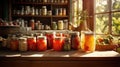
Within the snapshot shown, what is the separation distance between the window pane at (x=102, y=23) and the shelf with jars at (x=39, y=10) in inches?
76.3

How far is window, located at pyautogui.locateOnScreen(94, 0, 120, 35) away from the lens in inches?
116

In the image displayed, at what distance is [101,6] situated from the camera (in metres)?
3.51

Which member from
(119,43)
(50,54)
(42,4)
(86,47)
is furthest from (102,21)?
(42,4)

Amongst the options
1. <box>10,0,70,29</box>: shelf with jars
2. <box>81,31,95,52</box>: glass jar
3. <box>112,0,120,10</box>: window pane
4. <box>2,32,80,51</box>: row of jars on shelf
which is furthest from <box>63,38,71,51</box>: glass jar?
<box>10,0,70,29</box>: shelf with jars

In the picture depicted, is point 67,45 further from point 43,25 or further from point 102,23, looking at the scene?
point 43,25

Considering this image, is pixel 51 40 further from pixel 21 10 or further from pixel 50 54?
pixel 21 10

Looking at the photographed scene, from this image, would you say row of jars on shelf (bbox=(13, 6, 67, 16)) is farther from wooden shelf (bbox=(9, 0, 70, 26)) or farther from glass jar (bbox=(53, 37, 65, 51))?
glass jar (bbox=(53, 37, 65, 51))

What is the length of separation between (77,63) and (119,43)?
0.53 metres

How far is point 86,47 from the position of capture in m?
1.73

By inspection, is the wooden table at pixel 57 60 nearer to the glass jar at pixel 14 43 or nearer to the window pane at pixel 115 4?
the glass jar at pixel 14 43

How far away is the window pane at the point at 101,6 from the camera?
3.30 m

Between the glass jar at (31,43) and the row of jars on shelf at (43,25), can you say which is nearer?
the glass jar at (31,43)

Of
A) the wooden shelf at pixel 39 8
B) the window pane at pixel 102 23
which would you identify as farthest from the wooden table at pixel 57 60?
the wooden shelf at pixel 39 8

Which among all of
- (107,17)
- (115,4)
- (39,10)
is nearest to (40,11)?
(39,10)
